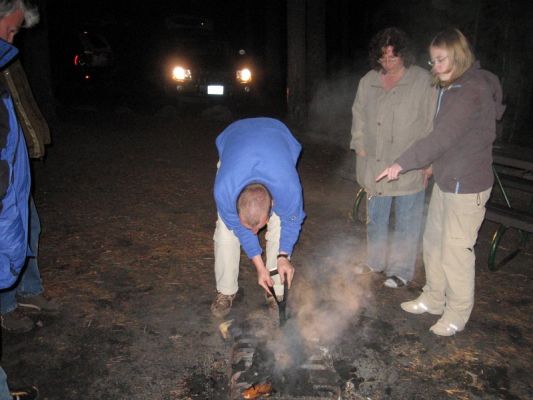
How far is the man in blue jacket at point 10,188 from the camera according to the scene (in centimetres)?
242

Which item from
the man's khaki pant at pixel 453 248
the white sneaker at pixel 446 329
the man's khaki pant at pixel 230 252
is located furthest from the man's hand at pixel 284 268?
the white sneaker at pixel 446 329

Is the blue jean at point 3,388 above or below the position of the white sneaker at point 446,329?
above

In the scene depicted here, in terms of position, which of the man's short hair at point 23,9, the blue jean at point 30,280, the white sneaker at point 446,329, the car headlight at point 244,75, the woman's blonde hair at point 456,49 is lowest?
the white sneaker at point 446,329

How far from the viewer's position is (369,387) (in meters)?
2.92

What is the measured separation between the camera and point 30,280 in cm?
362

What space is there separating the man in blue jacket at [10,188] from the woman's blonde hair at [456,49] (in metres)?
2.68

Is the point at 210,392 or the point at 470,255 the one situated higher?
the point at 470,255

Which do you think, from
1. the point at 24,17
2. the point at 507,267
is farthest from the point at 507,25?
the point at 24,17

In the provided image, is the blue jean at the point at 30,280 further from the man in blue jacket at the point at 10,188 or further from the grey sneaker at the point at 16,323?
the man in blue jacket at the point at 10,188

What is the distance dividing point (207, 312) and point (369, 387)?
1458 millimetres

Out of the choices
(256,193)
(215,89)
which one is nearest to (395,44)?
(256,193)

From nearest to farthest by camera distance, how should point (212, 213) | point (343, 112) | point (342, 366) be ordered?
point (342, 366) → point (212, 213) → point (343, 112)

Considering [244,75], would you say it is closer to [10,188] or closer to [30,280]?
[30,280]

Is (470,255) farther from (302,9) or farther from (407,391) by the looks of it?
(302,9)
